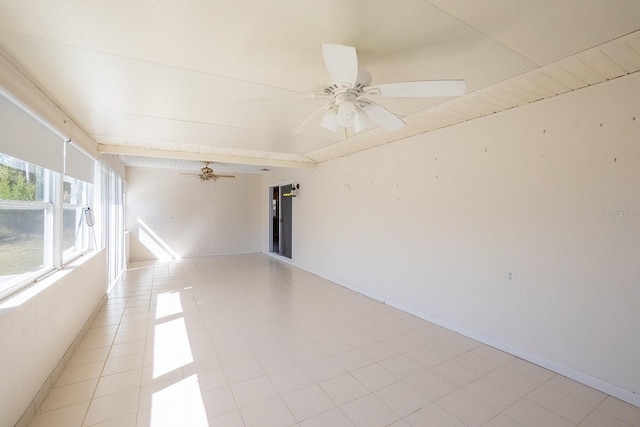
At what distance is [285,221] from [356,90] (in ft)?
21.1

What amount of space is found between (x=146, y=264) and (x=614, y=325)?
8391mm

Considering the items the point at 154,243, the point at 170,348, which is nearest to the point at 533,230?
the point at 170,348

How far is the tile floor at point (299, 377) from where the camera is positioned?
1.90 meters

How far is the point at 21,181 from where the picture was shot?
6.77 feet

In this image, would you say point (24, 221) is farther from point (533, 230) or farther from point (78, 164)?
point (533, 230)

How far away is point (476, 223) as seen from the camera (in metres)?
3.03

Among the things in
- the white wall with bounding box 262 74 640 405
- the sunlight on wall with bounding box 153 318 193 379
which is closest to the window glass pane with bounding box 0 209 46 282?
the sunlight on wall with bounding box 153 318 193 379

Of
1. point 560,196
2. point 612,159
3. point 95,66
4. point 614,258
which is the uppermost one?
point 95,66

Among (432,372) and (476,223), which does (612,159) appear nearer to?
(476,223)

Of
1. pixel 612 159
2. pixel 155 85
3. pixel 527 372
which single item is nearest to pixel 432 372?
pixel 527 372

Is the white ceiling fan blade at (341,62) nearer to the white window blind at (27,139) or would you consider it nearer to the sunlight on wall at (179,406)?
the white window blind at (27,139)

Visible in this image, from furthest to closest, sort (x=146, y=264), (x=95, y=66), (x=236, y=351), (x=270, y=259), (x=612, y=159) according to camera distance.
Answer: (x=270, y=259), (x=146, y=264), (x=236, y=351), (x=612, y=159), (x=95, y=66)

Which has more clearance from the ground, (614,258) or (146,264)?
(614,258)

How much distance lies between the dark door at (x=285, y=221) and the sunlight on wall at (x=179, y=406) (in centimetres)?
A: 546
